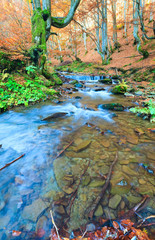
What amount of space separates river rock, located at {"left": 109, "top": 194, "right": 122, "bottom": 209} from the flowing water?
0.04ft

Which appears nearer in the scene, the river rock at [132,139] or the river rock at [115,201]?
the river rock at [115,201]

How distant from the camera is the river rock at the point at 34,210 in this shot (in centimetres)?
153

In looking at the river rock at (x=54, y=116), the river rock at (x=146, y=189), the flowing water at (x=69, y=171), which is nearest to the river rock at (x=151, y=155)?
the flowing water at (x=69, y=171)

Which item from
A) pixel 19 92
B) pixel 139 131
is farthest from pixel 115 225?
pixel 19 92

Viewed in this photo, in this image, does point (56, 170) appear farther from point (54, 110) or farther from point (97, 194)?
point (54, 110)

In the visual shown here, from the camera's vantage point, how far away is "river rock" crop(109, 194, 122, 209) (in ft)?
5.40

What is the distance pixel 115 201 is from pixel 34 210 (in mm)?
1143

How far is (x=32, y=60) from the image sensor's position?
7.02 m

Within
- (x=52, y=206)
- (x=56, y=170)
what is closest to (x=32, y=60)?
(x=56, y=170)

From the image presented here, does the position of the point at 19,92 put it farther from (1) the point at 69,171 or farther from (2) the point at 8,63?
(1) the point at 69,171

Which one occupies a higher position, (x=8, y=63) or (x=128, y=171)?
(x=8, y=63)

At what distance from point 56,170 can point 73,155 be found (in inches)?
20.5

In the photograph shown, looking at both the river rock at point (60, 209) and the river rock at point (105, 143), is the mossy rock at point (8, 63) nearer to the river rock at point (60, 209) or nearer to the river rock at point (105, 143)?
the river rock at point (105, 143)

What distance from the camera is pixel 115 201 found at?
171 cm
